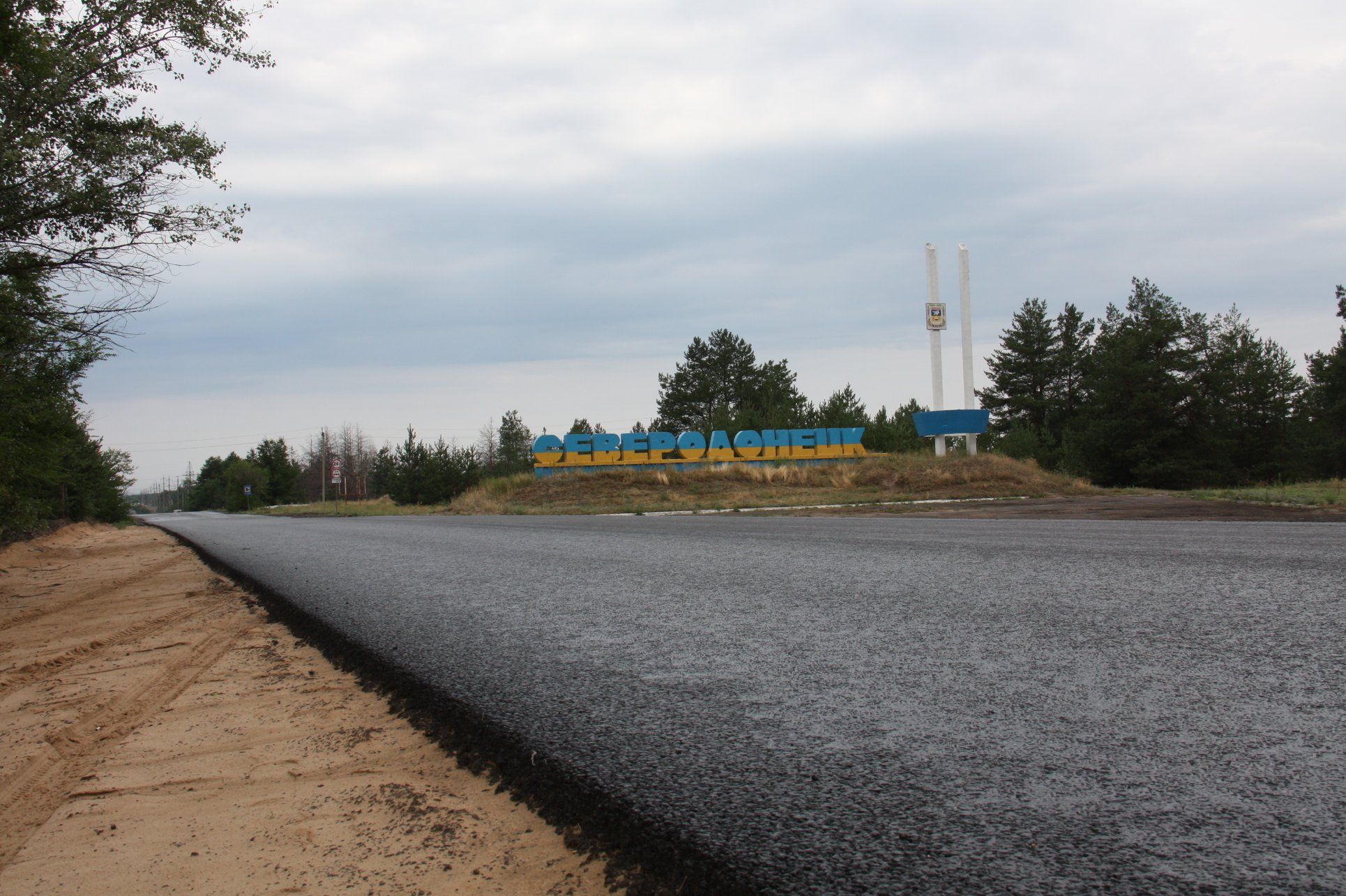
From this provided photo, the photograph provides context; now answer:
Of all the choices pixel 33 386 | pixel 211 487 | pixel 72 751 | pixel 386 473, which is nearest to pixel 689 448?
pixel 33 386

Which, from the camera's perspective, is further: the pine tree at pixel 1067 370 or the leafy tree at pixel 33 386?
the pine tree at pixel 1067 370

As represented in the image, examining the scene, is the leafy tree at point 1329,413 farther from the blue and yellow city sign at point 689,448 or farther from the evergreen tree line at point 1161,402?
the blue and yellow city sign at point 689,448

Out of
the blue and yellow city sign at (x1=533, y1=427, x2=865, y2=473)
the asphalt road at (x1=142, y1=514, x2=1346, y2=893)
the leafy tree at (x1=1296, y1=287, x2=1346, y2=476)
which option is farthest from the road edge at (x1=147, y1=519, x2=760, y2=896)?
the leafy tree at (x1=1296, y1=287, x2=1346, y2=476)

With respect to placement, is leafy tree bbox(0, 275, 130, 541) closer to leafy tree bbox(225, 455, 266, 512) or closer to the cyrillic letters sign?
the cyrillic letters sign

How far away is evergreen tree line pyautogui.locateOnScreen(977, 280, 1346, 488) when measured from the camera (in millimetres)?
37469

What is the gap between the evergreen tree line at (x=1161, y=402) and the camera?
37.5 m

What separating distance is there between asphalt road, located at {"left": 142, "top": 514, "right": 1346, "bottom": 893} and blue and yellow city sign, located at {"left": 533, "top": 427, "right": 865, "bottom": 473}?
26.1 m

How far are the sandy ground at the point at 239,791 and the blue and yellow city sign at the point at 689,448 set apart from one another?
2709 centimetres

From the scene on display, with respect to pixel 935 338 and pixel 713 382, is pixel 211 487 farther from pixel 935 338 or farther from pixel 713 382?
pixel 935 338

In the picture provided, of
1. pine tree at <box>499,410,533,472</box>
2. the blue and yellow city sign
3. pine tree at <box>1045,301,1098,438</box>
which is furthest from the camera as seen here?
pine tree at <box>499,410,533,472</box>

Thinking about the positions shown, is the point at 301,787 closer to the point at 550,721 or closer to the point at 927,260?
the point at 550,721

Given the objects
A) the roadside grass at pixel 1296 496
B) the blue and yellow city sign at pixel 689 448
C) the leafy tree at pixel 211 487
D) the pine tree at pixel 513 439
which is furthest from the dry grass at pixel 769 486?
the leafy tree at pixel 211 487

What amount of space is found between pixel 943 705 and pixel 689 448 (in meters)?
30.4

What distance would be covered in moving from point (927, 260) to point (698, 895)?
32.1 meters
